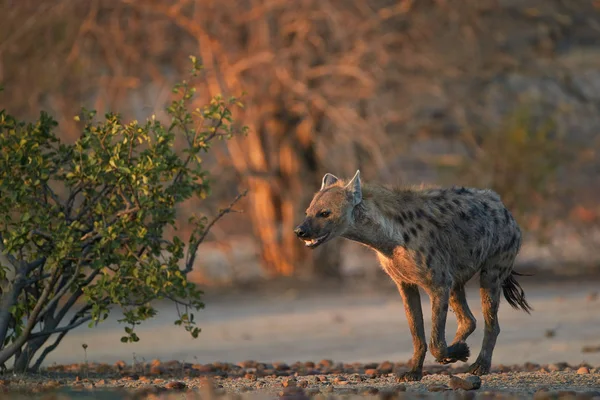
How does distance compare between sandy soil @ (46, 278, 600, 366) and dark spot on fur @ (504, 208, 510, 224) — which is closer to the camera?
dark spot on fur @ (504, 208, 510, 224)

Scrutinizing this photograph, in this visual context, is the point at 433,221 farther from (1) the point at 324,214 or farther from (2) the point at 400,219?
(1) the point at 324,214

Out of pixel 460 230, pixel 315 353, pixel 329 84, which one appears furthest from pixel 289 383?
pixel 329 84

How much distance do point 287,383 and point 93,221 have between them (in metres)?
2.44

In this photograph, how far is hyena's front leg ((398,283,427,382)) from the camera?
8289 millimetres

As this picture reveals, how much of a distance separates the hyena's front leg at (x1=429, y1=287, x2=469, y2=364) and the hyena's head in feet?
2.69

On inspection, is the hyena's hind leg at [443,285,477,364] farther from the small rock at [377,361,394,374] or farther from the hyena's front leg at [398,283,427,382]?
the small rock at [377,361,394,374]

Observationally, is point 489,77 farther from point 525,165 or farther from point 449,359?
point 449,359

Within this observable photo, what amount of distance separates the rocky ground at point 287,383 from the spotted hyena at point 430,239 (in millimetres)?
440

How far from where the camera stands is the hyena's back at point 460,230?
27.5 feet

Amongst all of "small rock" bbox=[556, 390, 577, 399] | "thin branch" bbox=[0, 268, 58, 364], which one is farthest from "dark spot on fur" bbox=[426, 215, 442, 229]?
"thin branch" bbox=[0, 268, 58, 364]

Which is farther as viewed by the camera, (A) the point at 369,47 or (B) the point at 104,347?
(A) the point at 369,47

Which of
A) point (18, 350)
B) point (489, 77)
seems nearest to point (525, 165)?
point (489, 77)

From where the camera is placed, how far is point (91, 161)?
29.4 feet

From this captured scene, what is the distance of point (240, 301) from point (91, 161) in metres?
8.76
